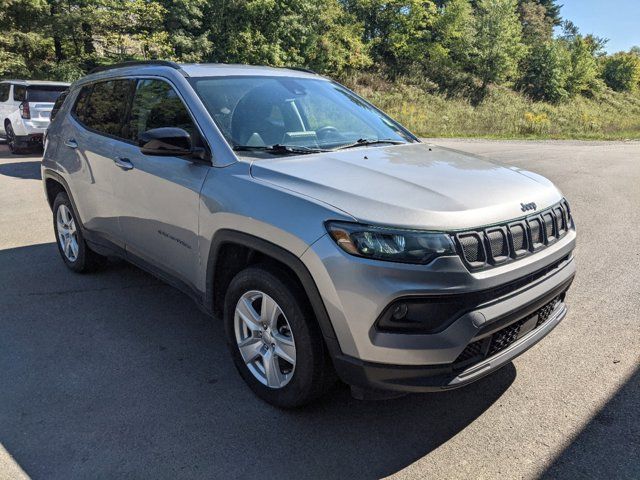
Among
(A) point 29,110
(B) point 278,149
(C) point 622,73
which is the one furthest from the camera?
(C) point 622,73

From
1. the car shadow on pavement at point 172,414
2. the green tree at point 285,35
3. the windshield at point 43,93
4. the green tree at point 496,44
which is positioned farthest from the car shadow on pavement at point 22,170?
the green tree at point 496,44

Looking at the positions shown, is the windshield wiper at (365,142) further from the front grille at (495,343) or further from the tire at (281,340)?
the front grille at (495,343)

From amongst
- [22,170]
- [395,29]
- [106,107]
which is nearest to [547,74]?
[395,29]

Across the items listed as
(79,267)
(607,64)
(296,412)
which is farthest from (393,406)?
(607,64)

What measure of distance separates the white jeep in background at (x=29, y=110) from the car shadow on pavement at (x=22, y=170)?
1.12 meters

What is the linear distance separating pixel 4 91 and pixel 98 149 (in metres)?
12.4

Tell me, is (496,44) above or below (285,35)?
above

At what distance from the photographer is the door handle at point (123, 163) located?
3.69 meters

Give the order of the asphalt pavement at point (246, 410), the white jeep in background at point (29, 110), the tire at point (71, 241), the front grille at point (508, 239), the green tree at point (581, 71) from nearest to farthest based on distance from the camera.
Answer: the front grille at point (508, 239) → the asphalt pavement at point (246, 410) → the tire at point (71, 241) → the white jeep in background at point (29, 110) → the green tree at point (581, 71)

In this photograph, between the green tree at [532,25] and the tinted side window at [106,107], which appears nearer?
the tinted side window at [106,107]

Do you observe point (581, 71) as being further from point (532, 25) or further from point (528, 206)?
point (528, 206)

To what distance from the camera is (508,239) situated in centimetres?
242

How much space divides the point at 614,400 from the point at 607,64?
221 feet

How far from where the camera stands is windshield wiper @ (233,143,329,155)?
120 inches
